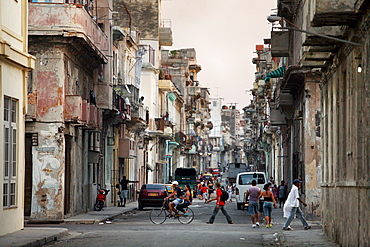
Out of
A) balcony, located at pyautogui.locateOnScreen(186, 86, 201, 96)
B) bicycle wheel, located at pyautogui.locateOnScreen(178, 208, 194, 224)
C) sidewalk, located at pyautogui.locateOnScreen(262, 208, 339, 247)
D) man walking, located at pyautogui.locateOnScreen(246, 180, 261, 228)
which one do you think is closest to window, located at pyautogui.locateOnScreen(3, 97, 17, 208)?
sidewalk, located at pyautogui.locateOnScreen(262, 208, 339, 247)

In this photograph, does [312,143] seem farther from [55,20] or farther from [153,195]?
[153,195]

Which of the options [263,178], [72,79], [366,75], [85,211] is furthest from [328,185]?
[263,178]

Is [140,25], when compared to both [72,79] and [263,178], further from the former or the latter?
→ [72,79]

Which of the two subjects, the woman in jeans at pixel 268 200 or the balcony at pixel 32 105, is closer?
the woman in jeans at pixel 268 200

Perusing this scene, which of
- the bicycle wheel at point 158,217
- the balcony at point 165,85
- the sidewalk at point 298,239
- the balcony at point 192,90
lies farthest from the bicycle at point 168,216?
the balcony at point 192,90

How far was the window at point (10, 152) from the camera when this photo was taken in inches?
902

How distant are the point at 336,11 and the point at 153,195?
96.7 feet

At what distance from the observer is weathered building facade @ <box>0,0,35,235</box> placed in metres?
22.2

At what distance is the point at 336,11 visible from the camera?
15500 mm

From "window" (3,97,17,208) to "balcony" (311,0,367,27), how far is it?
10122 mm

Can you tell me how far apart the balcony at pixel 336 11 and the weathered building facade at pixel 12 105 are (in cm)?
906

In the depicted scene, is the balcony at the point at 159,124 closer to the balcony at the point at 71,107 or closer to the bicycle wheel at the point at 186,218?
the balcony at the point at 71,107

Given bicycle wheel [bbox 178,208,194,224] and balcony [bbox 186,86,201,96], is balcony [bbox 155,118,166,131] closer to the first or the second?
bicycle wheel [bbox 178,208,194,224]

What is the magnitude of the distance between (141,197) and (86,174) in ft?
19.4
